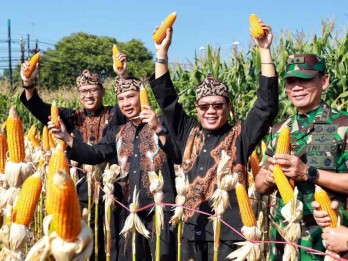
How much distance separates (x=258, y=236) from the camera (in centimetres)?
280

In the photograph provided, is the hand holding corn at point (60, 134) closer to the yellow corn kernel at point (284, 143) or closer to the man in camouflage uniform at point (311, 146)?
the man in camouflage uniform at point (311, 146)

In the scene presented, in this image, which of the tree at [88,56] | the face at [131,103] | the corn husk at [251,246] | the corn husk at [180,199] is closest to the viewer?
the corn husk at [251,246]

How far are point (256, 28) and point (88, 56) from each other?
6232 centimetres

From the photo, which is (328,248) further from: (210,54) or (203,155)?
(210,54)

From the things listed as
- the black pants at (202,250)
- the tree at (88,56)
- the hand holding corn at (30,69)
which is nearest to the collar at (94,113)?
the hand holding corn at (30,69)

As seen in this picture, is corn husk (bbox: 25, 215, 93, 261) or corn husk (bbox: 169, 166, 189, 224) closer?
corn husk (bbox: 25, 215, 93, 261)

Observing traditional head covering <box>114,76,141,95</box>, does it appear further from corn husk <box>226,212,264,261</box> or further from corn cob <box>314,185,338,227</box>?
corn cob <box>314,185,338,227</box>

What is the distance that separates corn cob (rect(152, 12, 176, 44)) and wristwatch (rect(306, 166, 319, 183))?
1.65 meters

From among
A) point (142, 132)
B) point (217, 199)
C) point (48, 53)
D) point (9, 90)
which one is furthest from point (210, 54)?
point (48, 53)

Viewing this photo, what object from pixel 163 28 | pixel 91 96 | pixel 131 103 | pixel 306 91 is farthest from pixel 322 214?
pixel 91 96

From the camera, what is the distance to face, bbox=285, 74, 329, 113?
318 cm

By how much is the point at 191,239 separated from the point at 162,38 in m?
1.50

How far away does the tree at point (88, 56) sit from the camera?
199 ft

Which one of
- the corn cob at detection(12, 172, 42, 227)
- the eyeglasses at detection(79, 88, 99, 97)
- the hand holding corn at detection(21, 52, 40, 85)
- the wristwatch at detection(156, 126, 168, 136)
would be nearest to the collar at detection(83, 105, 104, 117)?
the eyeglasses at detection(79, 88, 99, 97)
